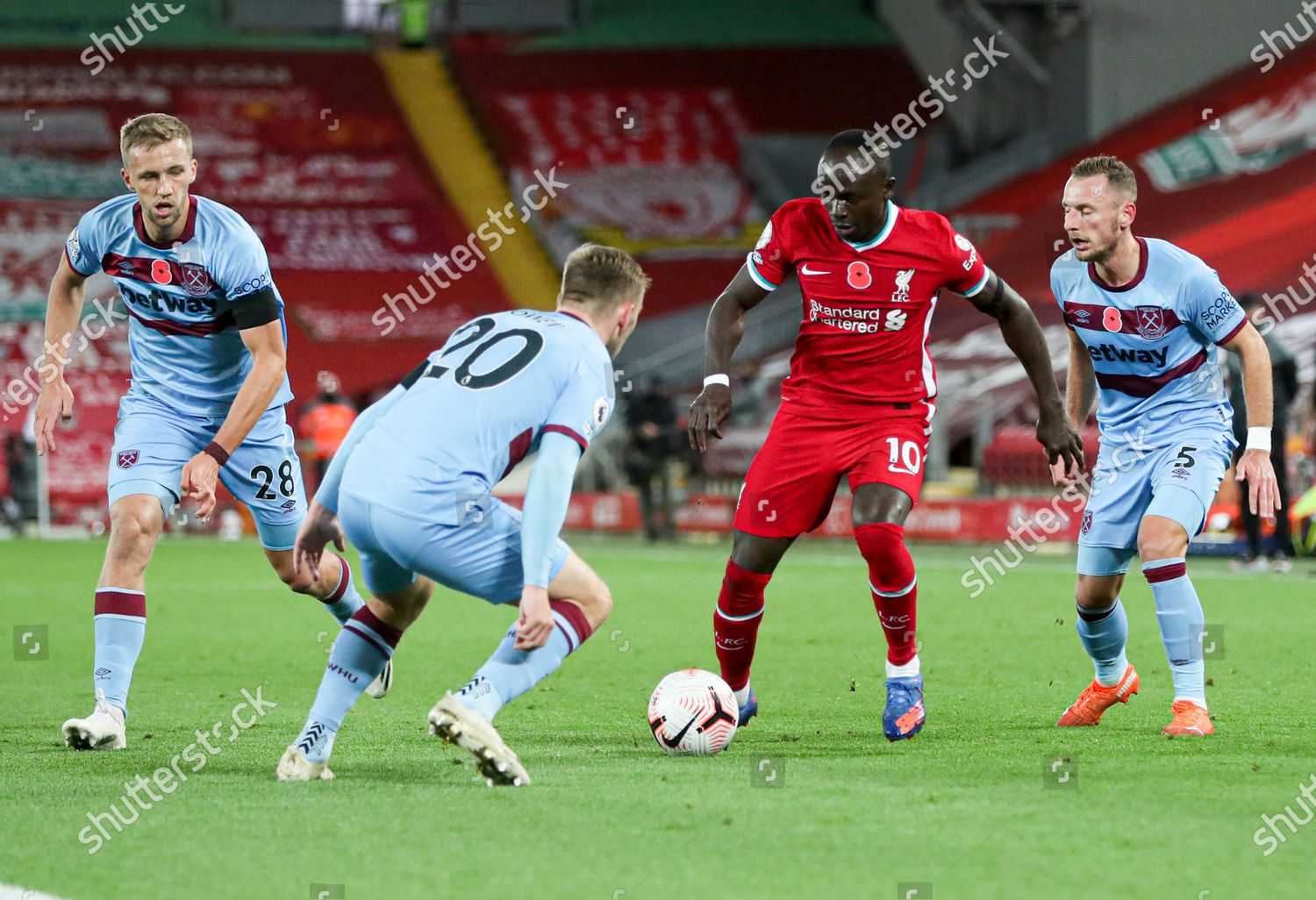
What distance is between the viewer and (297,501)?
752 centimetres

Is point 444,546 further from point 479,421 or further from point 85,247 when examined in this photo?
point 85,247

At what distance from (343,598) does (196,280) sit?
1707 mm

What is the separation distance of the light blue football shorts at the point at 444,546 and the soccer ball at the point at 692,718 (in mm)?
1064

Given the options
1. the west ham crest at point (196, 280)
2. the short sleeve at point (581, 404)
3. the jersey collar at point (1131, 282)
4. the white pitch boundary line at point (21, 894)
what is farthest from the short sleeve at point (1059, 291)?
the white pitch boundary line at point (21, 894)

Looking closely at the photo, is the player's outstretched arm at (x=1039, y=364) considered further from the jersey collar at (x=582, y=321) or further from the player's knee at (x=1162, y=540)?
the jersey collar at (x=582, y=321)

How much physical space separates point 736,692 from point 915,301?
176 cm

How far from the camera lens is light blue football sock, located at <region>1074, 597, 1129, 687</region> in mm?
7285

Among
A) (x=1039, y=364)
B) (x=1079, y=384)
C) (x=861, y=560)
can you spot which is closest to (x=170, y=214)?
(x=1039, y=364)

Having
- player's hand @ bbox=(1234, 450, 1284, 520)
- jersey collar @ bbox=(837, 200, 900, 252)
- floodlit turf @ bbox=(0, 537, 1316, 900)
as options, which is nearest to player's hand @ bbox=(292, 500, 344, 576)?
floodlit turf @ bbox=(0, 537, 1316, 900)

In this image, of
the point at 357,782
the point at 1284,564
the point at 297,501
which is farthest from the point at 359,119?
the point at 357,782

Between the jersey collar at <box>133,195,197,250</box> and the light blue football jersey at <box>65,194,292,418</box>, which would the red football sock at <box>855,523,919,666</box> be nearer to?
the light blue football jersey at <box>65,194,292,418</box>

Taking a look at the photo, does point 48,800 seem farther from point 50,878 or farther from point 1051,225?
point 1051,225

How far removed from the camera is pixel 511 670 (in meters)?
5.54

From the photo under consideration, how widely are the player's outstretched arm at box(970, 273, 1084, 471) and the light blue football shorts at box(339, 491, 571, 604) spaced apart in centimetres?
246
